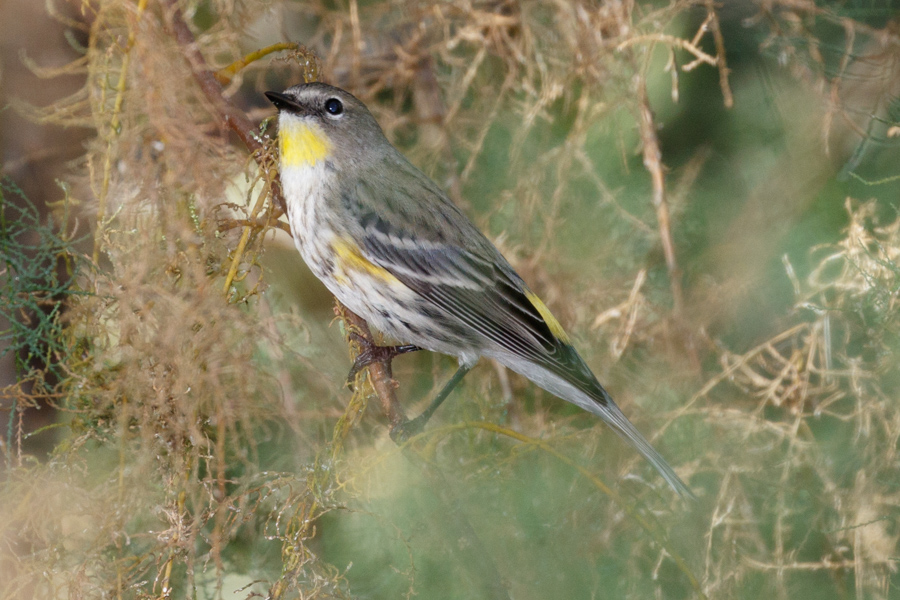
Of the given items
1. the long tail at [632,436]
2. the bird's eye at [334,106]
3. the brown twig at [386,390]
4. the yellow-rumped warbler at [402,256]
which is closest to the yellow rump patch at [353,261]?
the yellow-rumped warbler at [402,256]

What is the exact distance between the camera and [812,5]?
1.71 meters

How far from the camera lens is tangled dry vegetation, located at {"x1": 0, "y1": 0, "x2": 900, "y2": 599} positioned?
45.8 inches

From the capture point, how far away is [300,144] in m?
1.38

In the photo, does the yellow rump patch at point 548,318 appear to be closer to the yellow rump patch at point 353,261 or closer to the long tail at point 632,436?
the long tail at point 632,436

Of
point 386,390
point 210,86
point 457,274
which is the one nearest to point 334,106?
point 210,86

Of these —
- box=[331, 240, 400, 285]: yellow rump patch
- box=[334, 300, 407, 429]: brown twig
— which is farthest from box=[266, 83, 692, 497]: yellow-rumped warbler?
box=[334, 300, 407, 429]: brown twig

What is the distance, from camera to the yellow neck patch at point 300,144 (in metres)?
1.35

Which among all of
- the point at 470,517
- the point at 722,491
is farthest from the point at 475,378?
the point at 722,491

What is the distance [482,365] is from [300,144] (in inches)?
28.7

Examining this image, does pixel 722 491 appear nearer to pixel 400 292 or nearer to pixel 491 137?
pixel 400 292

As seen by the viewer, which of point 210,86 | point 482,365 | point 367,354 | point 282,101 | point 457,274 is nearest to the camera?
point 210,86

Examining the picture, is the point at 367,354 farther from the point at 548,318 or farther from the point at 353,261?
the point at 548,318

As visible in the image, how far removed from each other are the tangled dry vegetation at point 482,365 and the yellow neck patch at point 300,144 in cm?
6

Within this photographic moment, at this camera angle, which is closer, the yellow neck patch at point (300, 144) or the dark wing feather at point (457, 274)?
the yellow neck patch at point (300, 144)
